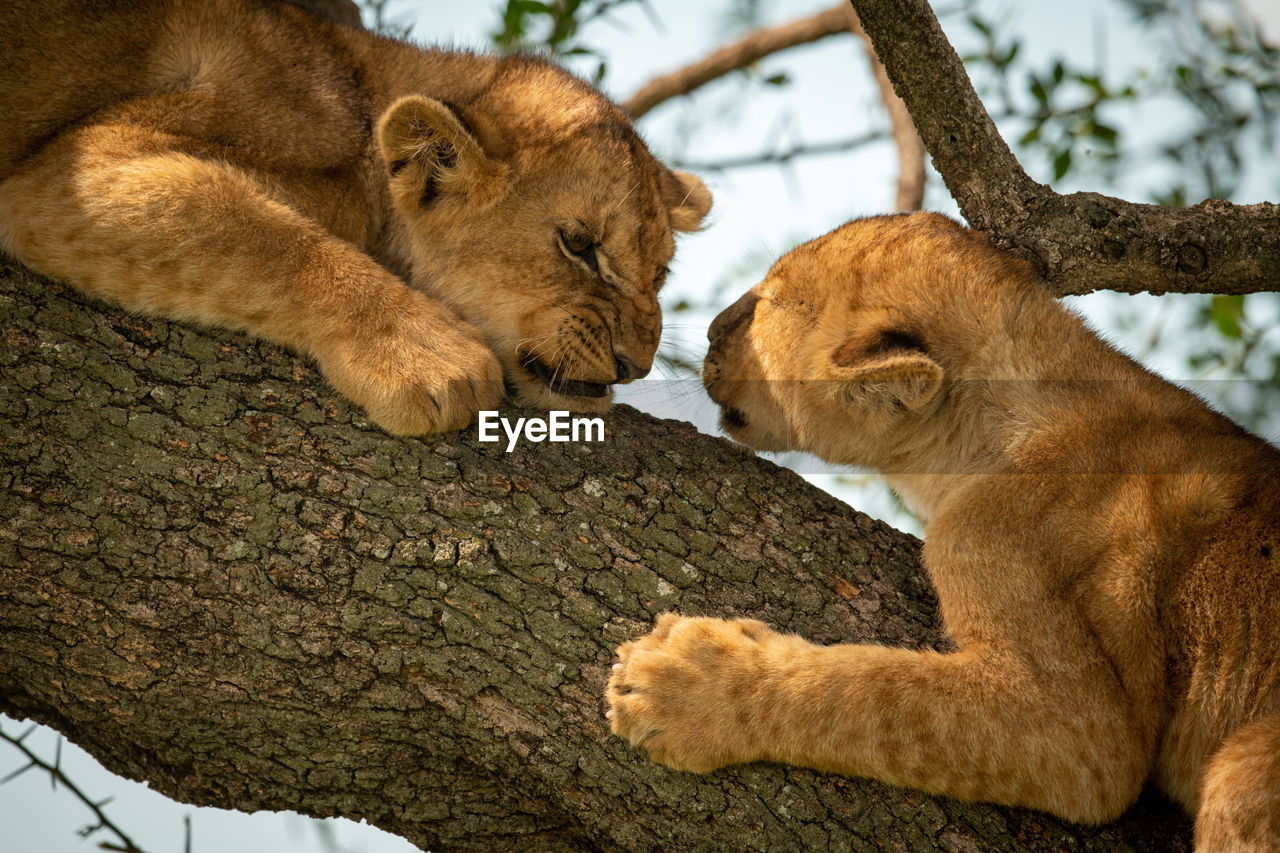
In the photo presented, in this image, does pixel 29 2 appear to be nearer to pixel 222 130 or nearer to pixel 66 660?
pixel 222 130

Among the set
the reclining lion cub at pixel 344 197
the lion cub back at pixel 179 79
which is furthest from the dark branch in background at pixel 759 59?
the lion cub back at pixel 179 79

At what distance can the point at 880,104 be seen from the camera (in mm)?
6551

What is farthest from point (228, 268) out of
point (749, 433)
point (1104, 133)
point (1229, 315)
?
point (1229, 315)

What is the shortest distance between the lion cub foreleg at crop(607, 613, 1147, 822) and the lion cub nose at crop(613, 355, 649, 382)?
1.16 meters

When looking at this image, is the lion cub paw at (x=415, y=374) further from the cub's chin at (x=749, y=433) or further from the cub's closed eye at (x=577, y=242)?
the cub's chin at (x=749, y=433)

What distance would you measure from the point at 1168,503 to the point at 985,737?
3.32 feet

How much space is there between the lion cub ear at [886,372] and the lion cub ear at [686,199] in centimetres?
130

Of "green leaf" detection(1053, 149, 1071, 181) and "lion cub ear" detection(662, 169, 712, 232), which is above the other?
"green leaf" detection(1053, 149, 1071, 181)

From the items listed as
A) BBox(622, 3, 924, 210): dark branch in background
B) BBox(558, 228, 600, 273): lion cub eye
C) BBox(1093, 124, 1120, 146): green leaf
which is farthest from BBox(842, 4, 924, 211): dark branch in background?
BBox(558, 228, 600, 273): lion cub eye

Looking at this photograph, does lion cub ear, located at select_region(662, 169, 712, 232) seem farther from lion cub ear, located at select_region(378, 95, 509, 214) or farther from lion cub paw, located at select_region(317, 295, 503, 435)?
lion cub paw, located at select_region(317, 295, 503, 435)

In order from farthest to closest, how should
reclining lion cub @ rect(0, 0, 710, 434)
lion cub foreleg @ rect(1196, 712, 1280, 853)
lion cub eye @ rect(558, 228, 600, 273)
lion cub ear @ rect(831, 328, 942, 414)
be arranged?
lion cub eye @ rect(558, 228, 600, 273) < lion cub ear @ rect(831, 328, 942, 414) < reclining lion cub @ rect(0, 0, 710, 434) < lion cub foreleg @ rect(1196, 712, 1280, 853)

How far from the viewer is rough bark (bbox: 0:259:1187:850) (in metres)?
2.93

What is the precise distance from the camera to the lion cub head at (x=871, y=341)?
3775 mm

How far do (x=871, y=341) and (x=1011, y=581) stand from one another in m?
0.96
